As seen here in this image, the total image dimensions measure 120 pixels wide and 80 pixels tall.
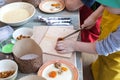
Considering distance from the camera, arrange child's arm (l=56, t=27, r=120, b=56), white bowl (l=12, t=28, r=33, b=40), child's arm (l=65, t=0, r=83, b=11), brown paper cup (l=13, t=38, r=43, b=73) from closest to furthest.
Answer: brown paper cup (l=13, t=38, r=43, b=73)
child's arm (l=56, t=27, r=120, b=56)
white bowl (l=12, t=28, r=33, b=40)
child's arm (l=65, t=0, r=83, b=11)

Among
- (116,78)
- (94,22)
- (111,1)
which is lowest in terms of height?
(116,78)

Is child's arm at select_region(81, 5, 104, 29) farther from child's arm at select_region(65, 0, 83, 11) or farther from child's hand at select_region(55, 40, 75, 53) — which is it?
child's hand at select_region(55, 40, 75, 53)

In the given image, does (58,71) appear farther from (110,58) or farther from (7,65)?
(110,58)

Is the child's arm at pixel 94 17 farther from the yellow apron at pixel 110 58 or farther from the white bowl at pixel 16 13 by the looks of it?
the white bowl at pixel 16 13

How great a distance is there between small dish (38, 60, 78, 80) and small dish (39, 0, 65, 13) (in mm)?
390

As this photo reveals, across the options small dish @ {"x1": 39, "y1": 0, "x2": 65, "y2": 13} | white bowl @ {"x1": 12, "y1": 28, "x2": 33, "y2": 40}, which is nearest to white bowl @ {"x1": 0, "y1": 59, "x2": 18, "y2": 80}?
white bowl @ {"x1": 12, "y1": 28, "x2": 33, "y2": 40}

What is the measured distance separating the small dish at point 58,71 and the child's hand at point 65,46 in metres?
0.07

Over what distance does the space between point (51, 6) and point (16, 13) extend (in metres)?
0.21

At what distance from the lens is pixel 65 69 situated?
84 centimetres

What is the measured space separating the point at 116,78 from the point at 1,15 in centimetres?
70

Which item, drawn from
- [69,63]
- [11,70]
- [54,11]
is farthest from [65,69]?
[54,11]

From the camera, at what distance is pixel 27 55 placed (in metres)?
0.89

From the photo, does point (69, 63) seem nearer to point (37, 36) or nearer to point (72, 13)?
point (37, 36)

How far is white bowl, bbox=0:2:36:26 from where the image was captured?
108cm
